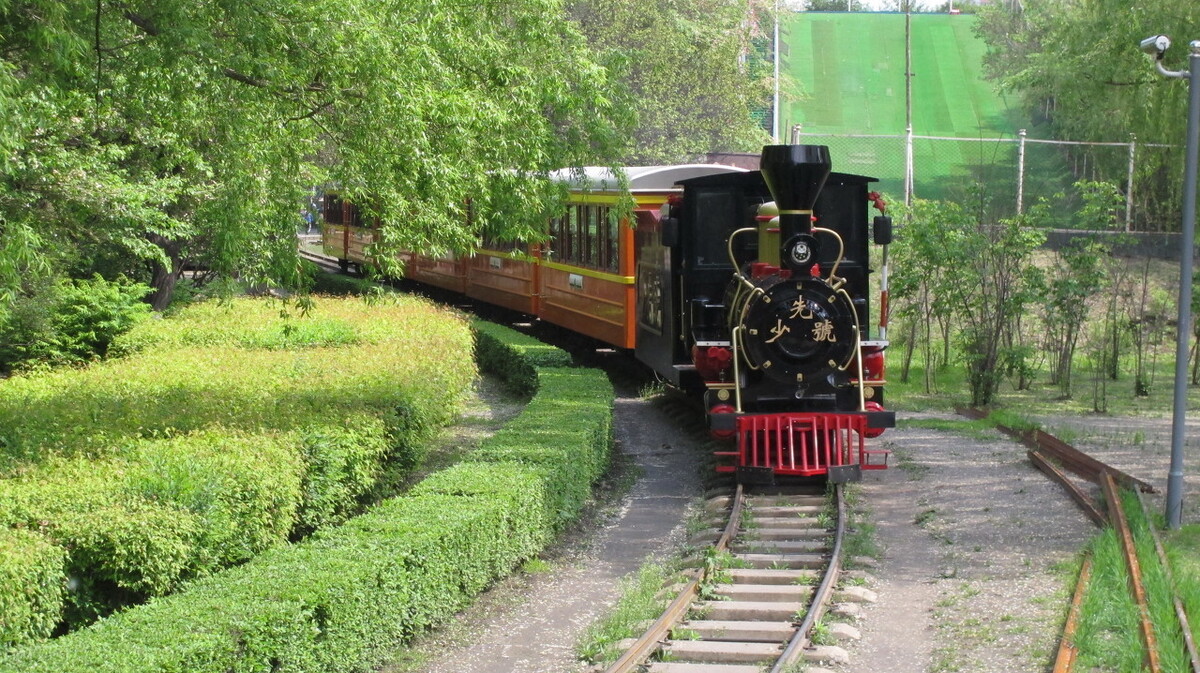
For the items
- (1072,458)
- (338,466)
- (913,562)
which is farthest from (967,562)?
(338,466)

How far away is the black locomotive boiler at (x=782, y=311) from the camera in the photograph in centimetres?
1062

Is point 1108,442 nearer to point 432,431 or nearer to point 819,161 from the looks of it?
point 819,161

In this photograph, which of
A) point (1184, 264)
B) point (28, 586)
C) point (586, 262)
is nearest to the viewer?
point (28, 586)

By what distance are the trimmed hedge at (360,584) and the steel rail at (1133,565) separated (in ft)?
13.4

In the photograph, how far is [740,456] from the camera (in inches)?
432

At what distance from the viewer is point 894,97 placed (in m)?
50.2

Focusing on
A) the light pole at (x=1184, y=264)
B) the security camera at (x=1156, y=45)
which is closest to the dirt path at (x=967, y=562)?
the light pole at (x=1184, y=264)

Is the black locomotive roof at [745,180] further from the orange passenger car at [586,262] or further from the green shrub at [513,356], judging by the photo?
the green shrub at [513,356]

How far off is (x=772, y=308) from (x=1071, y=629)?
4287 mm

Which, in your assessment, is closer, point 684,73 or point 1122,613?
point 1122,613

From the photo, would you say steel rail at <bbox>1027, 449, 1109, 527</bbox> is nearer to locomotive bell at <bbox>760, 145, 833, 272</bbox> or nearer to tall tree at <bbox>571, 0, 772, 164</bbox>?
locomotive bell at <bbox>760, 145, 833, 272</bbox>

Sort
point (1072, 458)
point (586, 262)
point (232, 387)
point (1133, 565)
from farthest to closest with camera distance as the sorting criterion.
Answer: point (586, 262) → point (1072, 458) → point (232, 387) → point (1133, 565)

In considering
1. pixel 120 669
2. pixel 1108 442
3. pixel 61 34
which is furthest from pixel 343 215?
pixel 120 669

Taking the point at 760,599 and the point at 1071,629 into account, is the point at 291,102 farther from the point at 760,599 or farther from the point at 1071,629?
the point at 1071,629
